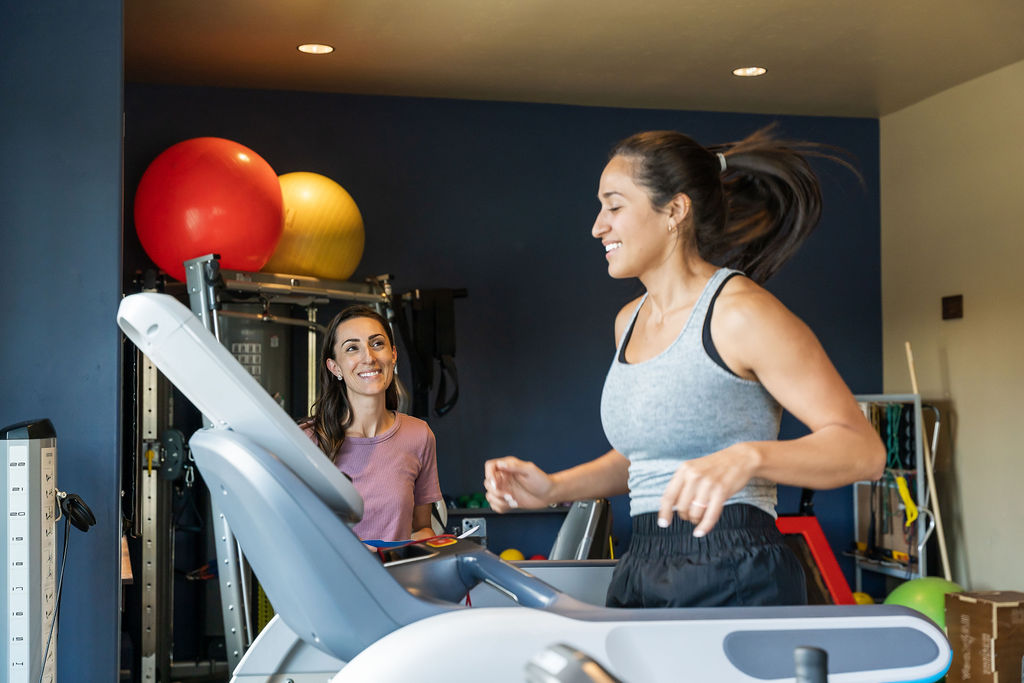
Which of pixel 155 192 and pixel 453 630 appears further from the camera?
pixel 155 192

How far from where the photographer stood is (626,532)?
5227 mm

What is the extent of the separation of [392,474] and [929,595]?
2588 millimetres

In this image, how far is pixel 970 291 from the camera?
4965 millimetres

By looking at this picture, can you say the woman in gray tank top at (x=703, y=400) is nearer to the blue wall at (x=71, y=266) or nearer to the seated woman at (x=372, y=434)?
the seated woman at (x=372, y=434)

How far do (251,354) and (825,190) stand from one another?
320 cm

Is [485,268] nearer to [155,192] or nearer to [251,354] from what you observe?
[251,354]

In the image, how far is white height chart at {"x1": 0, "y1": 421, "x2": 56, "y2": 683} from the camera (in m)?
2.31

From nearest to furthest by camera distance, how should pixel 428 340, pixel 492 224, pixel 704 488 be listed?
pixel 704 488
pixel 428 340
pixel 492 224

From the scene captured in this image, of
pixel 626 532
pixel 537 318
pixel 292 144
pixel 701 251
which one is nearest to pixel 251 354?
pixel 292 144

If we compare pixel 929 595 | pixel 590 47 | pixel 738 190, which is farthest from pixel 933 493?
pixel 738 190

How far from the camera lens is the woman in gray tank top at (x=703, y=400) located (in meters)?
1.14

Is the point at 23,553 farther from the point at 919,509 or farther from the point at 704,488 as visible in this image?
the point at 919,509

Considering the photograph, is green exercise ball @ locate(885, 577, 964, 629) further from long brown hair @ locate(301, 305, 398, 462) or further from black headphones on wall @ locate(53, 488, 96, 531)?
black headphones on wall @ locate(53, 488, 96, 531)

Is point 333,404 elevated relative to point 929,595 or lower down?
elevated
